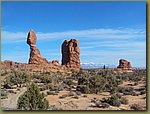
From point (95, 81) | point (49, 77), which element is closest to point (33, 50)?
point (49, 77)

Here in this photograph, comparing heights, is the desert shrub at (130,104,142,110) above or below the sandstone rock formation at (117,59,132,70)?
below

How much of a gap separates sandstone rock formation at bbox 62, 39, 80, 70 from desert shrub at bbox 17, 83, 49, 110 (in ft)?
3.30

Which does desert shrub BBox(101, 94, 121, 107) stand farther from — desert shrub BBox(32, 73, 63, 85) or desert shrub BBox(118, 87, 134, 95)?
desert shrub BBox(32, 73, 63, 85)

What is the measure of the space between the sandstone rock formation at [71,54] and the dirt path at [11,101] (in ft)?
3.82

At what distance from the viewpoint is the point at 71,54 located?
7730 mm

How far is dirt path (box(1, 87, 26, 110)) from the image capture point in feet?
21.8

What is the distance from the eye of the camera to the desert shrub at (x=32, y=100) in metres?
6.64

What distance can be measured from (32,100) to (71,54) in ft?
5.04

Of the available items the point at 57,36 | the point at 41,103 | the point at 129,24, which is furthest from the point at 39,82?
the point at 129,24

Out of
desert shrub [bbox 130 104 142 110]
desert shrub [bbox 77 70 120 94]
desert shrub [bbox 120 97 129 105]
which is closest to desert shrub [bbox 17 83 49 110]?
desert shrub [bbox 77 70 120 94]

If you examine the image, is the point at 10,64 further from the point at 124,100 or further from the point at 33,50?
the point at 124,100

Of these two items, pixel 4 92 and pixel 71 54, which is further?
pixel 71 54

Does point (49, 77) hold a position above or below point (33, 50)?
below

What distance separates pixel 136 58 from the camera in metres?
6.71
